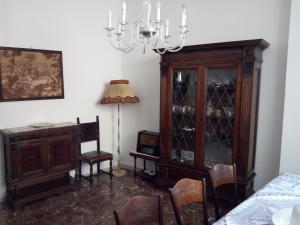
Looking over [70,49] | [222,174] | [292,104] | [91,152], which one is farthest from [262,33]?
[91,152]

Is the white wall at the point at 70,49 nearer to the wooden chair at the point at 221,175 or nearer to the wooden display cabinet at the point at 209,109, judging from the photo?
the wooden display cabinet at the point at 209,109

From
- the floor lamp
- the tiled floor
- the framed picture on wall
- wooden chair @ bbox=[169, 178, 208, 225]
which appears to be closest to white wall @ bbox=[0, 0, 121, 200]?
the framed picture on wall

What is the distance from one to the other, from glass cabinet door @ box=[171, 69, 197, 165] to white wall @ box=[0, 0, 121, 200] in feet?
4.54

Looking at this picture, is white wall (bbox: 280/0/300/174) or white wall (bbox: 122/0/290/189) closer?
white wall (bbox: 280/0/300/174)

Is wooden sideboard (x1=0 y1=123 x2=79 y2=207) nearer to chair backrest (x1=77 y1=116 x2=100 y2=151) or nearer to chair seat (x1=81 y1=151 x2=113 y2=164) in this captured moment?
chair seat (x1=81 y1=151 x2=113 y2=164)

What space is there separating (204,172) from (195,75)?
1.21m

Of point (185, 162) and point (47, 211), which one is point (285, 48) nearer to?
point (185, 162)

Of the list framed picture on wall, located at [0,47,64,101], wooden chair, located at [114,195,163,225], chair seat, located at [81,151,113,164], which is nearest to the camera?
wooden chair, located at [114,195,163,225]

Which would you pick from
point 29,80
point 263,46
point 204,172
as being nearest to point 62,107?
point 29,80

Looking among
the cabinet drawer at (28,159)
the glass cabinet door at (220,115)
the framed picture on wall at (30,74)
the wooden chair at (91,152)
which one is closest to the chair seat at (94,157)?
the wooden chair at (91,152)

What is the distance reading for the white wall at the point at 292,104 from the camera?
2.59 metres

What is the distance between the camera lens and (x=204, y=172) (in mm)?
3174

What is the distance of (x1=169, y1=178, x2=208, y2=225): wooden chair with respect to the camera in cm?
156

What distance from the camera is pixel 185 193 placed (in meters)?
1.65
